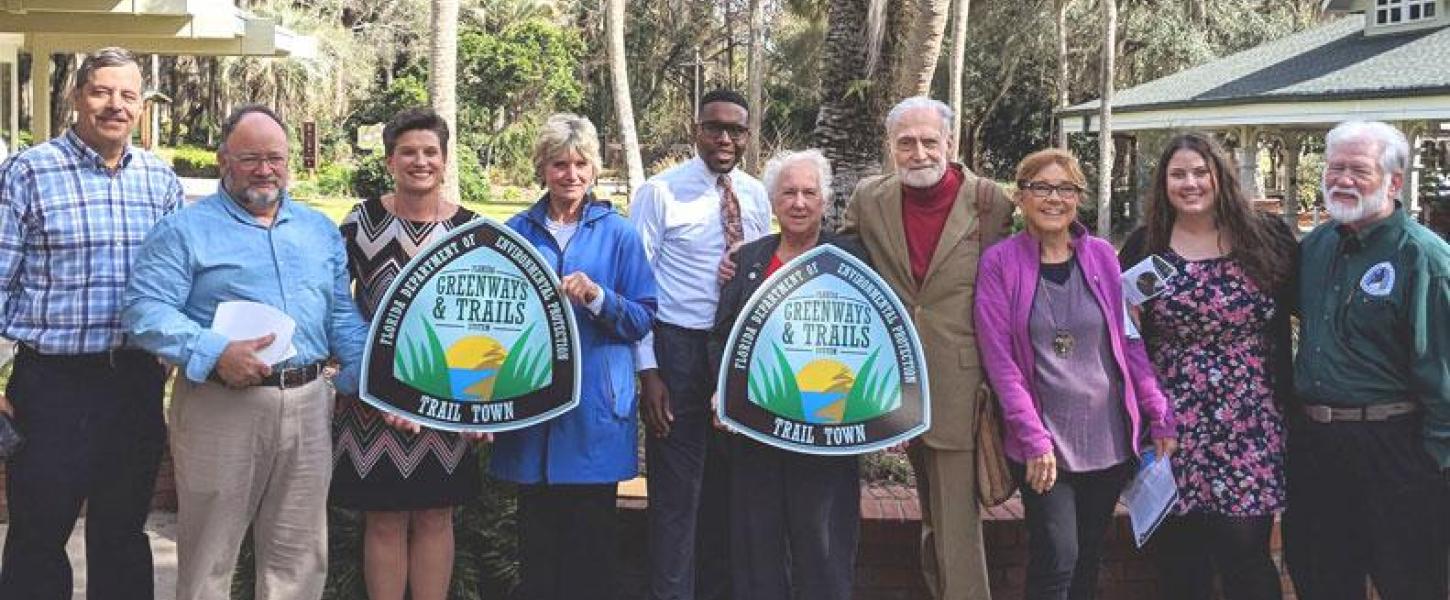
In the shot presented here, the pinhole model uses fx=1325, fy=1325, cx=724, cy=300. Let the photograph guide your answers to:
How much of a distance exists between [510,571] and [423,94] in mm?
38408

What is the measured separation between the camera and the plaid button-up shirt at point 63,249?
3930 mm

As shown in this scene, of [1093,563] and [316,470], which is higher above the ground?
[316,470]

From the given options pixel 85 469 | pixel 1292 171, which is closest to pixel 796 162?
pixel 85 469

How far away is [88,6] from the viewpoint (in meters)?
16.6

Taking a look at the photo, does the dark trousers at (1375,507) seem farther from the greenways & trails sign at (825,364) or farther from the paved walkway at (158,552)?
the paved walkway at (158,552)

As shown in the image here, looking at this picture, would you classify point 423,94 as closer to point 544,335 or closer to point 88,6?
point 88,6

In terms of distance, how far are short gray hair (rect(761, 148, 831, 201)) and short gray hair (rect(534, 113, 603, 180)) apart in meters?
0.55

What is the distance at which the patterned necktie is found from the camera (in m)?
4.53

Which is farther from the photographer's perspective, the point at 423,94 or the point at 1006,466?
the point at 423,94

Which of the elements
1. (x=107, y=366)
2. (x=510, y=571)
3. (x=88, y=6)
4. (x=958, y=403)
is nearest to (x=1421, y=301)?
(x=958, y=403)

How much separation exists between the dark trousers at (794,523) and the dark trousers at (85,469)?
188 cm

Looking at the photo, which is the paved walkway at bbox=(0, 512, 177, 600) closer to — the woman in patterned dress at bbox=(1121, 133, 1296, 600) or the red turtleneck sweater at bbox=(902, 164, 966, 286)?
the red turtleneck sweater at bbox=(902, 164, 966, 286)

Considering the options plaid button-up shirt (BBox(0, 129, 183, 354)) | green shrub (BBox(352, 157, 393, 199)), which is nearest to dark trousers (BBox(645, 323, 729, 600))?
plaid button-up shirt (BBox(0, 129, 183, 354))

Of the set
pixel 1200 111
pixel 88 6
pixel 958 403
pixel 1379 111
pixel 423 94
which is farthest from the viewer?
pixel 423 94
